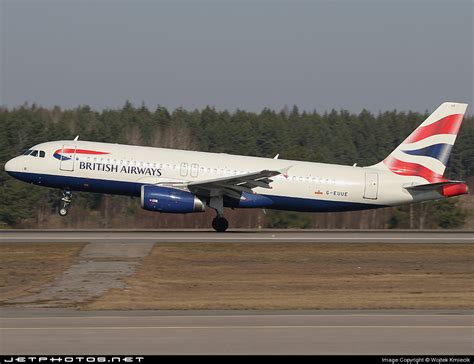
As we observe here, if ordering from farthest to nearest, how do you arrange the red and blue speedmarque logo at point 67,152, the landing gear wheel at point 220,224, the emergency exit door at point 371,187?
the emergency exit door at point 371,187 < the landing gear wheel at point 220,224 < the red and blue speedmarque logo at point 67,152

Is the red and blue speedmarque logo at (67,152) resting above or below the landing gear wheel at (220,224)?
above

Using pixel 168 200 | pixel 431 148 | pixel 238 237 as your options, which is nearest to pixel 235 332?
pixel 238 237

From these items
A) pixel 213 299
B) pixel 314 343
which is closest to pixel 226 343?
pixel 314 343

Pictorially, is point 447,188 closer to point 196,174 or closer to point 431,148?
point 431,148

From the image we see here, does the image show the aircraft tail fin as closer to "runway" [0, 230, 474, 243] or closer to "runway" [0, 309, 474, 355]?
"runway" [0, 230, 474, 243]

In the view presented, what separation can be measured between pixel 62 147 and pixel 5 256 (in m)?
10.3

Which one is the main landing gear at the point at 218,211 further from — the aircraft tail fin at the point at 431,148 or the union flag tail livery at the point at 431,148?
the union flag tail livery at the point at 431,148

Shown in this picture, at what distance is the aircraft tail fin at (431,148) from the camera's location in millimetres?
41875

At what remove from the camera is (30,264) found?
2884cm

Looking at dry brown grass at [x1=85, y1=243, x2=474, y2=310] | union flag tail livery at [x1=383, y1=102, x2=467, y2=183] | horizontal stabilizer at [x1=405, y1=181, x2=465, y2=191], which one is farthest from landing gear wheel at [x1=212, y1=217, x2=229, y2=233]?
horizontal stabilizer at [x1=405, y1=181, x2=465, y2=191]

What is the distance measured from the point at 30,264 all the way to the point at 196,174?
12.3m

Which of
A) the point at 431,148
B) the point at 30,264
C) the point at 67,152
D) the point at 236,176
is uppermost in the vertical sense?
the point at 431,148

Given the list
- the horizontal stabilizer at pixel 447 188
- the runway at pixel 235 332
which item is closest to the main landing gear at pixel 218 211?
the horizontal stabilizer at pixel 447 188

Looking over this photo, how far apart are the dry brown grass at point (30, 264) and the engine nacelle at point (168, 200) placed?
17.0 ft
